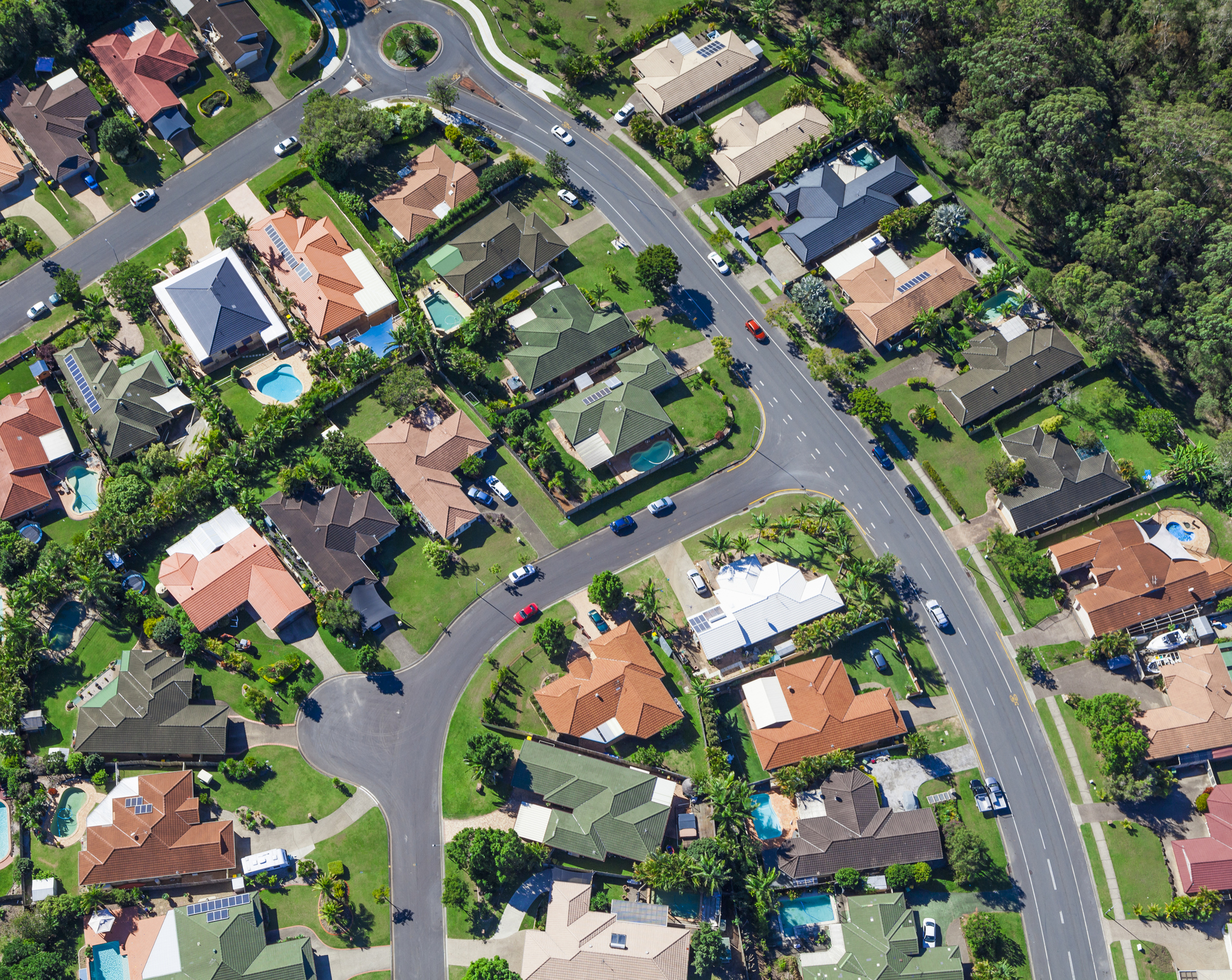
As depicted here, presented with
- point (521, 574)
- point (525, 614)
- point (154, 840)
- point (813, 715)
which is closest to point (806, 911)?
point (813, 715)

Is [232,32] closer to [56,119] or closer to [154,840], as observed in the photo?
[56,119]

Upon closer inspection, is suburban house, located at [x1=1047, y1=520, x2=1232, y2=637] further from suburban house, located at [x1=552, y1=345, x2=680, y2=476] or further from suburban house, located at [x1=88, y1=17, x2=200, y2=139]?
suburban house, located at [x1=88, y1=17, x2=200, y2=139]

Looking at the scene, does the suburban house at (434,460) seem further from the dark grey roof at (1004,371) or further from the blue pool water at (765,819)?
the dark grey roof at (1004,371)

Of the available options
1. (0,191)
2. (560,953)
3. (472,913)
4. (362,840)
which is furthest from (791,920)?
(0,191)

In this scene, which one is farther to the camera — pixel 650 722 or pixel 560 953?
pixel 650 722

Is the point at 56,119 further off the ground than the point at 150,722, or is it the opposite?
the point at 56,119

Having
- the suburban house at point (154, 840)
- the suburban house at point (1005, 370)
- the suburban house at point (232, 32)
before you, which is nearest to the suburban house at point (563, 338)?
the suburban house at point (1005, 370)

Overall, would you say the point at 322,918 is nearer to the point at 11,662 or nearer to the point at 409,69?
the point at 11,662

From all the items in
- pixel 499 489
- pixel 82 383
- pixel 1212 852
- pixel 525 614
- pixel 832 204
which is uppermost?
pixel 832 204
